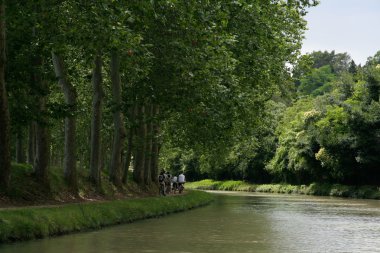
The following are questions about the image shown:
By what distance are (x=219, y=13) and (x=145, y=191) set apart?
26.0 m

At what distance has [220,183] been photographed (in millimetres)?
114062

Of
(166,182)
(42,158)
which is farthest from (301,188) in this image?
(42,158)

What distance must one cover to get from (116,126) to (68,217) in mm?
15242

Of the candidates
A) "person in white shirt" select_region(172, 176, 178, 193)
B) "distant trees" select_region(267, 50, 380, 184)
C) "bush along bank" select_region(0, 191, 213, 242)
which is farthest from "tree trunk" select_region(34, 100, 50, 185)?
"distant trees" select_region(267, 50, 380, 184)

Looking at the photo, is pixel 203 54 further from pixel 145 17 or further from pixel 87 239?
pixel 87 239

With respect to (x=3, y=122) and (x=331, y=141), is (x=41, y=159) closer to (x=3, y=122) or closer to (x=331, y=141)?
(x=3, y=122)

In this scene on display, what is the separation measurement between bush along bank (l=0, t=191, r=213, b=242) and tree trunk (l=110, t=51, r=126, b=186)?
4.51 metres

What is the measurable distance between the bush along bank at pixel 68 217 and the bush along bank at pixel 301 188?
37467 millimetres

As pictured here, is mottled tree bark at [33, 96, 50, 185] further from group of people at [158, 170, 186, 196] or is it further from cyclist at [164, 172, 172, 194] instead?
cyclist at [164, 172, 172, 194]

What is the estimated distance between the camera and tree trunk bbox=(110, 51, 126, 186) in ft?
123

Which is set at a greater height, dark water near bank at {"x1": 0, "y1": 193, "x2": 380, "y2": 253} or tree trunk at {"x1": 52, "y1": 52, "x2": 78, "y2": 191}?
tree trunk at {"x1": 52, "y1": 52, "x2": 78, "y2": 191}

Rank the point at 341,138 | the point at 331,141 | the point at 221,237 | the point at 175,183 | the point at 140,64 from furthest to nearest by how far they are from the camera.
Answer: the point at 331,141
the point at 341,138
the point at 175,183
the point at 140,64
the point at 221,237

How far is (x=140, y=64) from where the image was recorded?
3491 cm

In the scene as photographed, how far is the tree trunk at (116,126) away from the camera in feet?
123
